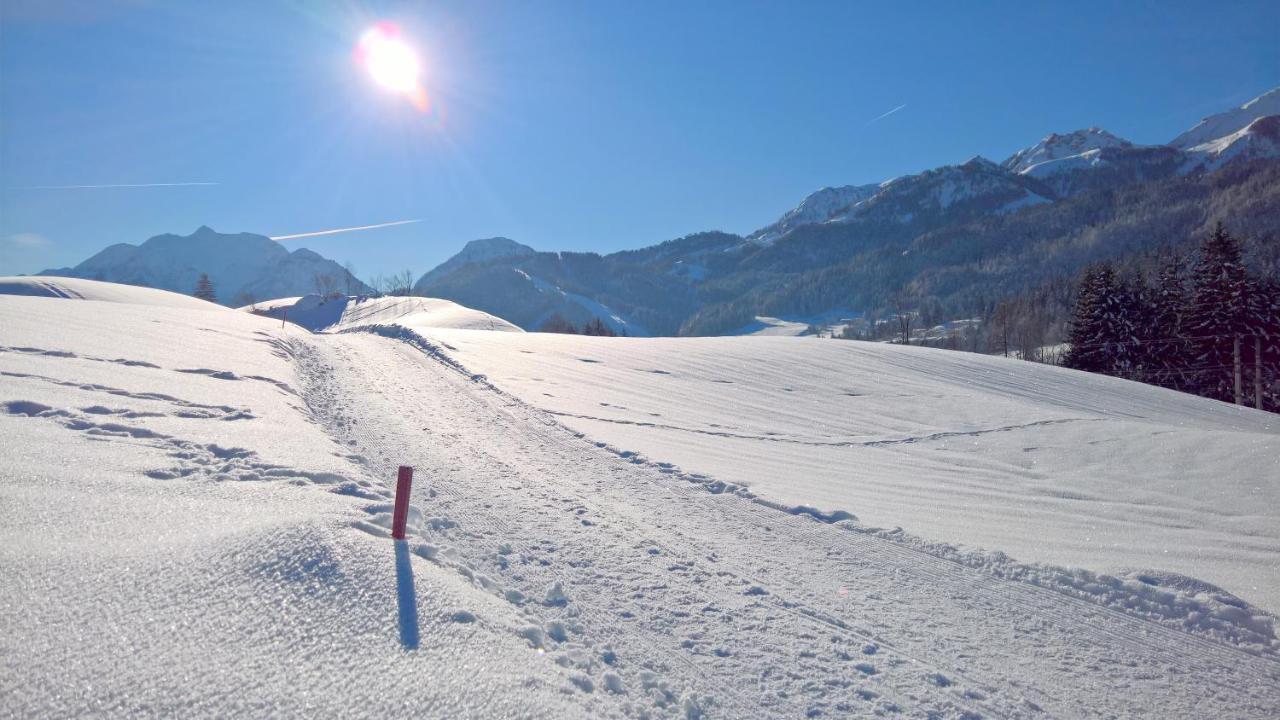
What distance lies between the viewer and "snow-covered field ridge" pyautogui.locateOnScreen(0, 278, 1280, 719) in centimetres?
308

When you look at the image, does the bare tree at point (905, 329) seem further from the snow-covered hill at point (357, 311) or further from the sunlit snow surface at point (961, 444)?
the snow-covered hill at point (357, 311)

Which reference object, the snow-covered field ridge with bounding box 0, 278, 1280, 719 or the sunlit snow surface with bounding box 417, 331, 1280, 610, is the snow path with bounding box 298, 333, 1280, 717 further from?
the sunlit snow surface with bounding box 417, 331, 1280, 610

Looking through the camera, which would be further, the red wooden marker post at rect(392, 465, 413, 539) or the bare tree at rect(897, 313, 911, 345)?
the bare tree at rect(897, 313, 911, 345)

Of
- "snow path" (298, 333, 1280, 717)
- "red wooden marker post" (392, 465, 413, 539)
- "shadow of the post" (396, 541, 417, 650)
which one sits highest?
"red wooden marker post" (392, 465, 413, 539)

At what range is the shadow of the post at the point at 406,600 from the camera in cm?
336

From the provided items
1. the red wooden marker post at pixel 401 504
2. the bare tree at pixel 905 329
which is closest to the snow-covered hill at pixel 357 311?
the bare tree at pixel 905 329

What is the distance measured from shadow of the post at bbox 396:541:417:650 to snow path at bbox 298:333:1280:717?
11cm

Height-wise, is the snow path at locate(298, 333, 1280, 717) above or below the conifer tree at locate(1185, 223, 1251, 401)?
below

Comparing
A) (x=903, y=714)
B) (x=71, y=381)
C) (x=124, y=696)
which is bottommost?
(x=903, y=714)

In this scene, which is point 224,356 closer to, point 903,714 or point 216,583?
point 216,583

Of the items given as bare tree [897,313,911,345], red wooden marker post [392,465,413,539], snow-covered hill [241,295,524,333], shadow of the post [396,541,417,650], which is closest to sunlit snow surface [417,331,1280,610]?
red wooden marker post [392,465,413,539]

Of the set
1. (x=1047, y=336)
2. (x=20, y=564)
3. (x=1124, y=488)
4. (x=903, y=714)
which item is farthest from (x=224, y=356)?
(x=1047, y=336)

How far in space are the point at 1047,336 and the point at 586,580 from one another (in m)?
111

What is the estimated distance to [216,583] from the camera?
11.7ft
